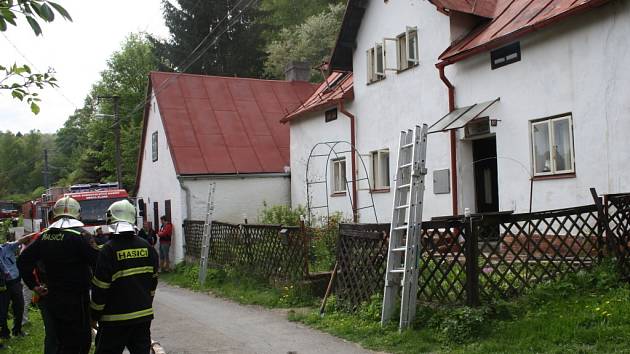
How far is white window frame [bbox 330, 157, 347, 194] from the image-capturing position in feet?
57.6

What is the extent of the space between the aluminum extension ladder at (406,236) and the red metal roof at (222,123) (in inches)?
536

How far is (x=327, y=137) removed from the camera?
1828cm

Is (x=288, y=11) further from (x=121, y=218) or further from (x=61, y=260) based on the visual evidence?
(x=121, y=218)

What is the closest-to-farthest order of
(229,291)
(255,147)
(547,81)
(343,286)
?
(343,286), (547,81), (229,291), (255,147)

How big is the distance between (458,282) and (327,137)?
35.5 feet

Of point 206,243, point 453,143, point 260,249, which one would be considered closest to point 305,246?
point 260,249

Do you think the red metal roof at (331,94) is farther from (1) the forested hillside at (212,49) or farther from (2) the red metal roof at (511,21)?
(1) the forested hillside at (212,49)

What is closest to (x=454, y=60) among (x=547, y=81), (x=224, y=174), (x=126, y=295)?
(x=547, y=81)

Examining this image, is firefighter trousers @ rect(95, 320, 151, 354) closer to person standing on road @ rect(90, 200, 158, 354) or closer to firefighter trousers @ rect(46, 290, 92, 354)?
person standing on road @ rect(90, 200, 158, 354)

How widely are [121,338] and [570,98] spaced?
853 centimetres

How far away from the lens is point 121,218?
5090 millimetres

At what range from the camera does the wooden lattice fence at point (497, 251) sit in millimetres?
7766

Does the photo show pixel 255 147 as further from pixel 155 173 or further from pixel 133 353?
pixel 133 353

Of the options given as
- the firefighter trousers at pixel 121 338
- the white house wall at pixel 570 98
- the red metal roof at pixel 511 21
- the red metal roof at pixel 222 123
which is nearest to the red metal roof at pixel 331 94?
the red metal roof at pixel 222 123
